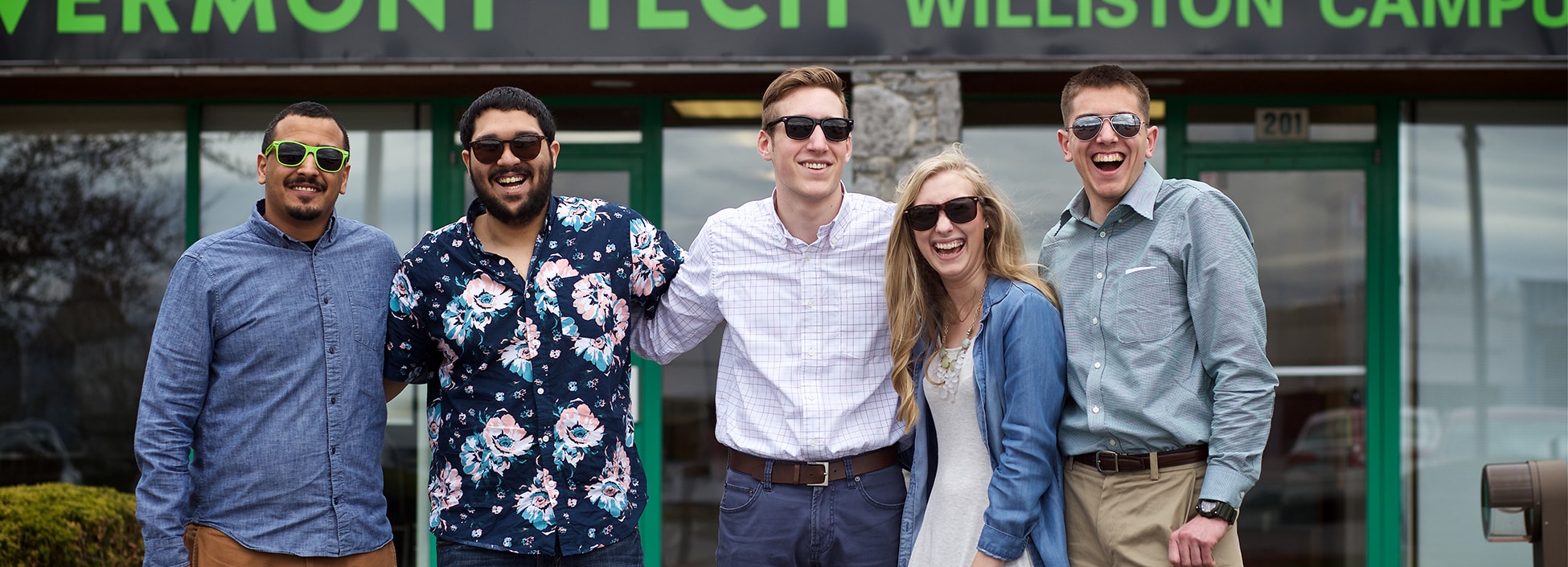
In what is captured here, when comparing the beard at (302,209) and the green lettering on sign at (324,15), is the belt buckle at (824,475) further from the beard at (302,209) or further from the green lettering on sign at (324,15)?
the green lettering on sign at (324,15)

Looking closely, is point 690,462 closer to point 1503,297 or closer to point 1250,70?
point 1250,70

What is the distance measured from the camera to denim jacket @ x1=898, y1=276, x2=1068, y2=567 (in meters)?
2.58

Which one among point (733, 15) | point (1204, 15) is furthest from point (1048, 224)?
point (733, 15)

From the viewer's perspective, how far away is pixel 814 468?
9.27 feet

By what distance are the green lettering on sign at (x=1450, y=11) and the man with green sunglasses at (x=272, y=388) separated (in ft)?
15.8

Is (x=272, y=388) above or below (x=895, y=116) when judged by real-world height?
below

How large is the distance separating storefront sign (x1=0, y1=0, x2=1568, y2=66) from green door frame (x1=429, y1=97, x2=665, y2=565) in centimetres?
81

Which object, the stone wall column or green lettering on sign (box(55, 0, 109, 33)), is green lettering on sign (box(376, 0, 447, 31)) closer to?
green lettering on sign (box(55, 0, 109, 33))

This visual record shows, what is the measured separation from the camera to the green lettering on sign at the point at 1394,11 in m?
5.19

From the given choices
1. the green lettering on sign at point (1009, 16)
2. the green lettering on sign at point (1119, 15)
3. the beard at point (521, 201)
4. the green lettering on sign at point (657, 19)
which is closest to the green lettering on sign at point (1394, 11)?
the green lettering on sign at point (1119, 15)

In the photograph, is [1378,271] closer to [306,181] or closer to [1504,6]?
[1504,6]

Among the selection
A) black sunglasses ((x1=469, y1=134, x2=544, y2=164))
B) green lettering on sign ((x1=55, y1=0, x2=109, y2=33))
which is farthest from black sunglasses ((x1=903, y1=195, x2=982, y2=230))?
green lettering on sign ((x1=55, y1=0, x2=109, y2=33))

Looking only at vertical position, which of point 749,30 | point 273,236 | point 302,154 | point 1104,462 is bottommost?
point 1104,462

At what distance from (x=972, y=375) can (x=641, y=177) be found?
369 centimetres
